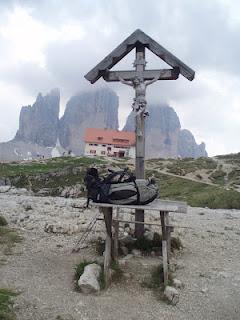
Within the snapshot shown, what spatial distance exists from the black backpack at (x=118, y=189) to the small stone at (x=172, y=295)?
1.90 m

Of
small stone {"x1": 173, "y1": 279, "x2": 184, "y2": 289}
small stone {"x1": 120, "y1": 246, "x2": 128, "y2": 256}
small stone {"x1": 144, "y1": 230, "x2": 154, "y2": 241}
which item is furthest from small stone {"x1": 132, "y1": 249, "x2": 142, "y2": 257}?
small stone {"x1": 173, "y1": 279, "x2": 184, "y2": 289}

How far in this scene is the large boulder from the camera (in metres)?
8.65

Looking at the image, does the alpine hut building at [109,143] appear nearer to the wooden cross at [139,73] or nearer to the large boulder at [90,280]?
the wooden cross at [139,73]

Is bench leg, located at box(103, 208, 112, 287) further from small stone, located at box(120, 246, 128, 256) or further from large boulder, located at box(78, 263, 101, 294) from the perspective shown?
small stone, located at box(120, 246, 128, 256)

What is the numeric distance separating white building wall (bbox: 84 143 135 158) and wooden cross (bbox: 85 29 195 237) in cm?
12162

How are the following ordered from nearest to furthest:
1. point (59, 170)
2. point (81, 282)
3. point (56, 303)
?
point (56, 303), point (81, 282), point (59, 170)

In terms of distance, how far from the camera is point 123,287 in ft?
30.0

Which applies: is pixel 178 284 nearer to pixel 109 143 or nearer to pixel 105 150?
pixel 109 143

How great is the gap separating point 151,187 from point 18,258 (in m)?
3.67

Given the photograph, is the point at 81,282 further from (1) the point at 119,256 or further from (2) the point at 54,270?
(1) the point at 119,256

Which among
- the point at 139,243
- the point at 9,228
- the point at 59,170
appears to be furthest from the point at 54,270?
the point at 59,170

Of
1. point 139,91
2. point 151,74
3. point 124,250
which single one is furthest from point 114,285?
point 151,74

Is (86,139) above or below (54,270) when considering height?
above

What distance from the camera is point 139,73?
1229cm
